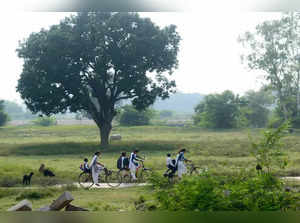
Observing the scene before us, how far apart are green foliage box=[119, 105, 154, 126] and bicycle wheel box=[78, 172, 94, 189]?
97.5 inches

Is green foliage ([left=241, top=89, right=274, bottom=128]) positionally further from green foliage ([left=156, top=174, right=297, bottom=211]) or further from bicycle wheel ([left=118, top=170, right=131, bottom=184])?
green foliage ([left=156, top=174, right=297, bottom=211])

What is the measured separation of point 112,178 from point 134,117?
2829mm

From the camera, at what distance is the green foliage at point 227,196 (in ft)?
17.2

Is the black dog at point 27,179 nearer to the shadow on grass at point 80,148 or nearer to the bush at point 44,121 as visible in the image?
the shadow on grass at point 80,148

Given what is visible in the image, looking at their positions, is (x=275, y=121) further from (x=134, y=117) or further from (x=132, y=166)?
(x=134, y=117)

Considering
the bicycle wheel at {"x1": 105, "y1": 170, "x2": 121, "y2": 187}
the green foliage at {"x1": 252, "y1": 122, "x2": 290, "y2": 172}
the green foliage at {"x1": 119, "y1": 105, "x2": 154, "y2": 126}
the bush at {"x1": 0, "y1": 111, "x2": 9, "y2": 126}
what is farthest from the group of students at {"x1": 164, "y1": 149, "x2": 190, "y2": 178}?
the bush at {"x1": 0, "y1": 111, "x2": 9, "y2": 126}

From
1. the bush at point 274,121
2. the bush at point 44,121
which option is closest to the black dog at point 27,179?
the bush at point 44,121

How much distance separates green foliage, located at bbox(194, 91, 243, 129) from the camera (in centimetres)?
946

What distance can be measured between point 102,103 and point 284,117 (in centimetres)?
692

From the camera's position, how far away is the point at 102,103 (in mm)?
13711

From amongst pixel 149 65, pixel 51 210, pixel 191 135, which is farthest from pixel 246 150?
pixel 51 210

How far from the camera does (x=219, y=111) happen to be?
1030 cm

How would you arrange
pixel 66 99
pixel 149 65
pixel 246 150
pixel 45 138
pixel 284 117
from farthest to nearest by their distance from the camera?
1. pixel 66 99
2. pixel 149 65
3. pixel 45 138
4. pixel 246 150
5. pixel 284 117

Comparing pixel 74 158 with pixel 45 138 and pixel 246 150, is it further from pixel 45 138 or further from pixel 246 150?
pixel 246 150
